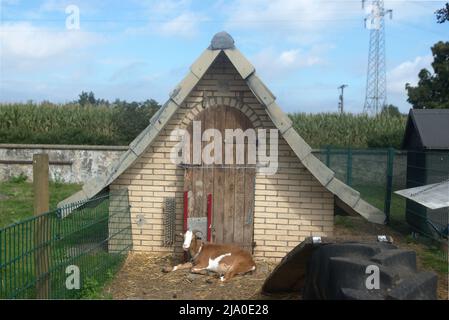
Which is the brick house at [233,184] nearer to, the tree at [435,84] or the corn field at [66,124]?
the corn field at [66,124]

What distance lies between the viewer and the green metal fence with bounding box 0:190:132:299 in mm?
5605

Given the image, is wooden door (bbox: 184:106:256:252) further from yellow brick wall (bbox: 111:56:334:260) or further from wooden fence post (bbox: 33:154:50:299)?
wooden fence post (bbox: 33:154:50:299)

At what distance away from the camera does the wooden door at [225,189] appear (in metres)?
8.96

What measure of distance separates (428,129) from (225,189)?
598cm

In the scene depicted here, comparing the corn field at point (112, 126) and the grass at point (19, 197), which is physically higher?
the corn field at point (112, 126)

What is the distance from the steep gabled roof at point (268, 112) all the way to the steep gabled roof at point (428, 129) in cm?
410

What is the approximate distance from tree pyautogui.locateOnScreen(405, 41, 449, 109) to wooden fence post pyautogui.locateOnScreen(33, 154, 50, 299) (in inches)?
997

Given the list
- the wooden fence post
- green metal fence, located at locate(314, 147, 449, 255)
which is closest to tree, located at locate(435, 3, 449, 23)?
green metal fence, located at locate(314, 147, 449, 255)

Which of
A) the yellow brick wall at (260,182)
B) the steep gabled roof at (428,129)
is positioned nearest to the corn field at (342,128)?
the steep gabled roof at (428,129)

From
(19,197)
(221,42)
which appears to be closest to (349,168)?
(221,42)

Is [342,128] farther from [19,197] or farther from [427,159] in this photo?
[19,197]

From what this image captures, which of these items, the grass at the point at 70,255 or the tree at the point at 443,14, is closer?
the grass at the point at 70,255

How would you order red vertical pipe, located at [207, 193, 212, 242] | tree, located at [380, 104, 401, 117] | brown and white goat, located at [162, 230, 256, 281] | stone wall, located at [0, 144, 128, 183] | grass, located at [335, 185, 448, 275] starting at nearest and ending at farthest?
brown and white goat, located at [162, 230, 256, 281], red vertical pipe, located at [207, 193, 212, 242], grass, located at [335, 185, 448, 275], stone wall, located at [0, 144, 128, 183], tree, located at [380, 104, 401, 117]

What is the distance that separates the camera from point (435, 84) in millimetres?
28344
